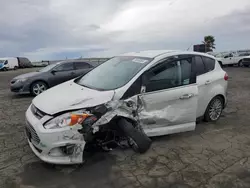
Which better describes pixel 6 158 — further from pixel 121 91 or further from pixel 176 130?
pixel 176 130

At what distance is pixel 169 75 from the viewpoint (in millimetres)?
→ 3900

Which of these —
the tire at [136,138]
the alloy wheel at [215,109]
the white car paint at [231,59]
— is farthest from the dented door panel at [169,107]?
the white car paint at [231,59]

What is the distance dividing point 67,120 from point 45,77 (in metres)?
6.40

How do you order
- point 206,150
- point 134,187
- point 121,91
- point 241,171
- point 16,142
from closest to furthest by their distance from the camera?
1. point 134,187
2. point 241,171
3. point 121,91
4. point 206,150
5. point 16,142

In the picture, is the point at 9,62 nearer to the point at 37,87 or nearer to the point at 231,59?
the point at 37,87

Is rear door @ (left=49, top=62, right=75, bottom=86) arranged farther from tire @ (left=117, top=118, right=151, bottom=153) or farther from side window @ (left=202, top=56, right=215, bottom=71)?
tire @ (left=117, top=118, right=151, bottom=153)

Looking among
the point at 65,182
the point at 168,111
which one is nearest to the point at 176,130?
the point at 168,111

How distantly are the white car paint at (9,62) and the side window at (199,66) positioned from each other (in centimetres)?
3202

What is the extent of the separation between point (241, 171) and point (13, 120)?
191 inches

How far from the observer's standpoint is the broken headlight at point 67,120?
3.00m

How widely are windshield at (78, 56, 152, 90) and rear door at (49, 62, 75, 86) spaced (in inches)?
Result: 196

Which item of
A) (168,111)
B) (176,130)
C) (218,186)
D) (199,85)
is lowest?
(218,186)

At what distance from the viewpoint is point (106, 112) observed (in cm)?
320

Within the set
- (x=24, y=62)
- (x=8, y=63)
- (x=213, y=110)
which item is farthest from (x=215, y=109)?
(x=24, y=62)
